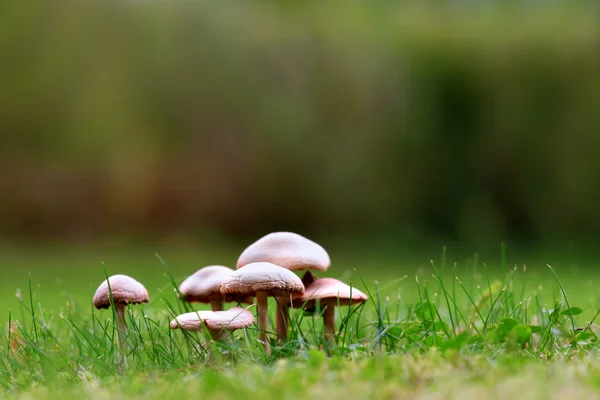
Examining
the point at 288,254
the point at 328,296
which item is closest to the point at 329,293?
the point at 328,296

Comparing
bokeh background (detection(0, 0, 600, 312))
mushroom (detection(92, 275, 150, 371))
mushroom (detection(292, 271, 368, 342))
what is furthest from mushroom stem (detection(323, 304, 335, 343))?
bokeh background (detection(0, 0, 600, 312))

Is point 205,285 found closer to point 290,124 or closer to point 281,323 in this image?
point 281,323

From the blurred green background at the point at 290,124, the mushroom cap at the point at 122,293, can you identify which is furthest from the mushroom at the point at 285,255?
the blurred green background at the point at 290,124

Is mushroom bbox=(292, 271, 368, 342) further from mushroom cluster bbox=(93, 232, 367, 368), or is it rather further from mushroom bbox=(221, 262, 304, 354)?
mushroom bbox=(221, 262, 304, 354)

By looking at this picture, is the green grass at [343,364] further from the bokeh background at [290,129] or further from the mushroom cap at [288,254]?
the bokeh background at [290,129]

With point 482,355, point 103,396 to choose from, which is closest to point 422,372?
point 482,355

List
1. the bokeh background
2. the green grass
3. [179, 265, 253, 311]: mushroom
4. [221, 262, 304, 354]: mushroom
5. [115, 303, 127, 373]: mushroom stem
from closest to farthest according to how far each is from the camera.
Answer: the green grass, [221, 262, 304, 354]: mushroom, [115, 303, 127, 373]: mushroom stem, [179, 265, 253, 311]: mushroom, the bokeh background
